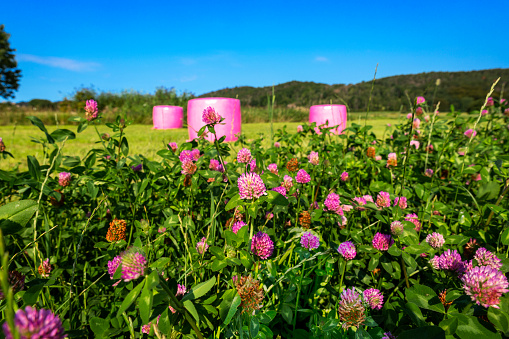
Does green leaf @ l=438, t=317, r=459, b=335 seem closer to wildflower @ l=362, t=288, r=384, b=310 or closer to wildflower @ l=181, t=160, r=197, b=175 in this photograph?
wildflower @ l=362, t=288, r=384, b=310

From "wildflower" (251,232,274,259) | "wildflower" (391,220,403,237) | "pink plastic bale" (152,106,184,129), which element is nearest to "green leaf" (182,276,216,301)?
"wildflower" (251,232,274,259)

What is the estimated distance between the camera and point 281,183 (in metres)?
1.29

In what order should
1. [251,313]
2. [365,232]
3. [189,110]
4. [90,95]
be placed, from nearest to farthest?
[251,313], [365,232], [189,110], [90,95]

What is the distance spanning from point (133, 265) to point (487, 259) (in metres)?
1.02

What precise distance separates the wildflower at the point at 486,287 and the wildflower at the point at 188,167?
1.05 meters

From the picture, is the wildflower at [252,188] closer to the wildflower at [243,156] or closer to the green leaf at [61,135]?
the wildflower at [243,156]

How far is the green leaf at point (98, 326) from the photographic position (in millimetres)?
849

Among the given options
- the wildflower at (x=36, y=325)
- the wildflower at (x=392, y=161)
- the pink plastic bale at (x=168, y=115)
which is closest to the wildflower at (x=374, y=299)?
the wildflower at (x=36, y=325)

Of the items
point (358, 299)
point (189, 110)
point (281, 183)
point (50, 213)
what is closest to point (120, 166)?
point (50, 213)

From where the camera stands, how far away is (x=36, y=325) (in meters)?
0.31

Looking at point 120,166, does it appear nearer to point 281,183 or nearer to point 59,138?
point 59,138

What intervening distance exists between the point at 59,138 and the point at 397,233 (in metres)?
1.45

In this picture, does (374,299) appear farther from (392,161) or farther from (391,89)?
(391,89)

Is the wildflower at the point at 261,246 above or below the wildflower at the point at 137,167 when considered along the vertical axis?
below
